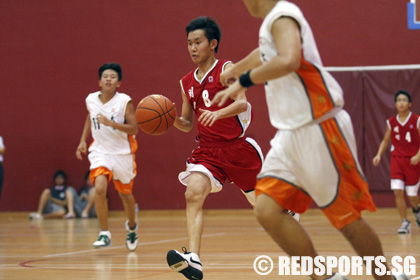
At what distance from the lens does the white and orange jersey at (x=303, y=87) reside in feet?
10.6

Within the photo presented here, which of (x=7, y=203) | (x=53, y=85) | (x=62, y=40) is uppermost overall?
(x=62, y=40)

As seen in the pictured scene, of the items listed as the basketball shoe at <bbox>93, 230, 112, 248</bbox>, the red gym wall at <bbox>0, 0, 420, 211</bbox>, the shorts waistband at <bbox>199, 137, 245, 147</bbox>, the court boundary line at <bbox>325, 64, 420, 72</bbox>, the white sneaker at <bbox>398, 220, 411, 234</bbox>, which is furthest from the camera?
the red gym wall at <bbox>0, 0, 420, 211</bbox>

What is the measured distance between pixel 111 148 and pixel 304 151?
4418 mm

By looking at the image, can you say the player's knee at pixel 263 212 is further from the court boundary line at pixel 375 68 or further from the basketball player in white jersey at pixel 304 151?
the court boundary line at pixel 375 68

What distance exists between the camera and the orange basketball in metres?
5.06

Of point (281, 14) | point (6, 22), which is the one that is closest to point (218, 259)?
point (281, 14)

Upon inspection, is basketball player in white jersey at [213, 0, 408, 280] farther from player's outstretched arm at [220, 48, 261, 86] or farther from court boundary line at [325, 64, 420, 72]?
court boundary line at [325, 64, 420, 72]

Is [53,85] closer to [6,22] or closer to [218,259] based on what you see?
[6,22]

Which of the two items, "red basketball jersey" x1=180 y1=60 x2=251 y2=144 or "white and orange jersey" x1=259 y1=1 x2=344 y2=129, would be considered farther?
"red basketball jersey" x1=180 y1=60 x2=251 y2=144

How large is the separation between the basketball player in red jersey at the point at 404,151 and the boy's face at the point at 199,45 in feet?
15.6

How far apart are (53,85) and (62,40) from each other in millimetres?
899

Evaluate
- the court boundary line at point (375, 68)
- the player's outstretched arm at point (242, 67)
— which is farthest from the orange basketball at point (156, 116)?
the court boundary line at point (375, 68)

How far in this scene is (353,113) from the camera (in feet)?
40.6

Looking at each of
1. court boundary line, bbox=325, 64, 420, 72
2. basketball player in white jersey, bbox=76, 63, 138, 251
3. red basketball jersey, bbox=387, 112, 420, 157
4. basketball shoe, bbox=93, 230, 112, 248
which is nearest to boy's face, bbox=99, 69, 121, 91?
basketball player in white jersey, bbox=76, 63, 138, 251
